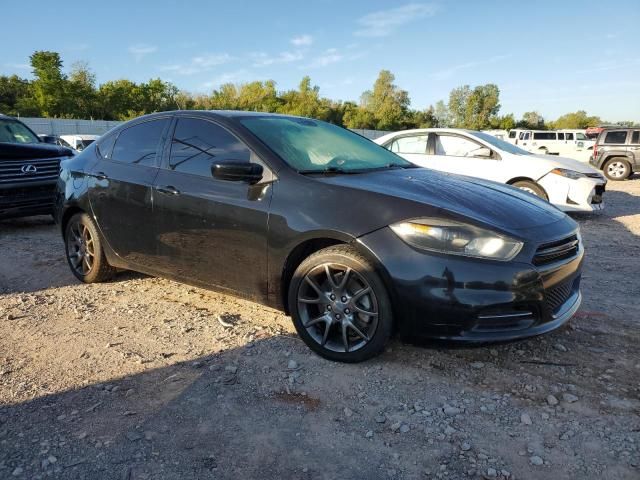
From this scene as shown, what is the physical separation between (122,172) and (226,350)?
1910 millimetres

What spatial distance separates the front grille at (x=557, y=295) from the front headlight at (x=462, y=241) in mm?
359

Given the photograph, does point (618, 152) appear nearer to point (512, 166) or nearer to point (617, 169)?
point (617, 169)

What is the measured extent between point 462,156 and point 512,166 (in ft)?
2.73

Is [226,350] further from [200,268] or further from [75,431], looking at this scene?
[75,431]

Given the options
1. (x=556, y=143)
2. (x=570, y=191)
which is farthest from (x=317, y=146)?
(x=556, y=143)

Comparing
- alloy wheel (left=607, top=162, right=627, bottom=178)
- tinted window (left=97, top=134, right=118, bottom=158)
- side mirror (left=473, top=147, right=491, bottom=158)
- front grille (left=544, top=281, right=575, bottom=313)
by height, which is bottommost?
alloy wheel (left=607, top=162, right=627, bottom=178)

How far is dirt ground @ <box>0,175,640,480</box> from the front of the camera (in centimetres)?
219

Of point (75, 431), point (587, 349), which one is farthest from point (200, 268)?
point (587, 349)

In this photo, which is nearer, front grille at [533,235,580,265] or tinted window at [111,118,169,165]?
front grille at [533,235,580,265]

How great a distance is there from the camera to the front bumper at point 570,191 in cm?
797

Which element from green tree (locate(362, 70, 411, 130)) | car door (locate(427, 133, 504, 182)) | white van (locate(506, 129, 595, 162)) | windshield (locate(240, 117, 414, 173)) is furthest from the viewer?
green tree (locate(362, 70, 411, 130))

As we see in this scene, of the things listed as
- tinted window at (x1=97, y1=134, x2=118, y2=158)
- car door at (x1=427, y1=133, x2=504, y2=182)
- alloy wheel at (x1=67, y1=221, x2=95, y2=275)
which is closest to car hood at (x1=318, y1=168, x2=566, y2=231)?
tinted window at (x1=97, y1=134, x2=118, y2=158)

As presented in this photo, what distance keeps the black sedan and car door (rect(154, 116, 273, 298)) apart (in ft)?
0.04

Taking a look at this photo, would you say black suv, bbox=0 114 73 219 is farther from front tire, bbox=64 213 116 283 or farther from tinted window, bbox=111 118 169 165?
tinted window, bbox=111 118 169 165
